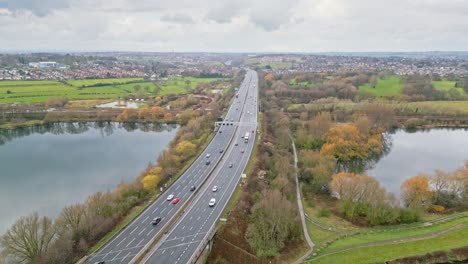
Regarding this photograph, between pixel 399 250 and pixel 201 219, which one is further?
pixel 201 219

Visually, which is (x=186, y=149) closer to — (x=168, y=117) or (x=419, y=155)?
(x=168, y=117)

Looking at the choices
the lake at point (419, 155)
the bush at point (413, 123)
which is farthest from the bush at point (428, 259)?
the bush at point (413, 123)

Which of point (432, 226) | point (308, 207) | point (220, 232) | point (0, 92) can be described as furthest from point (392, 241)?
point (0, 92)

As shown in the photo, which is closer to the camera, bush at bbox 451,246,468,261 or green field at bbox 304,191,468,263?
green field at bbox 304,191,468,263

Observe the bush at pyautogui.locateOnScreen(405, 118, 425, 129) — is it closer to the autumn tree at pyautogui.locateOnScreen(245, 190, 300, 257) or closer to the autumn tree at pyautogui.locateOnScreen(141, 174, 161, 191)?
the autumn tree at pyautogui.locateOnScreen(245, 190, 300, 257)

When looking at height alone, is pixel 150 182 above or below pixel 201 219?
above

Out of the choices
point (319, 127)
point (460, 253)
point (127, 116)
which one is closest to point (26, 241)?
point (460, 253)

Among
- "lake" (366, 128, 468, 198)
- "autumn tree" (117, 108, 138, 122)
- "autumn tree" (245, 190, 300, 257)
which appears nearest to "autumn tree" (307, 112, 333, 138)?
"lake" (366, 128, 468, 198)
